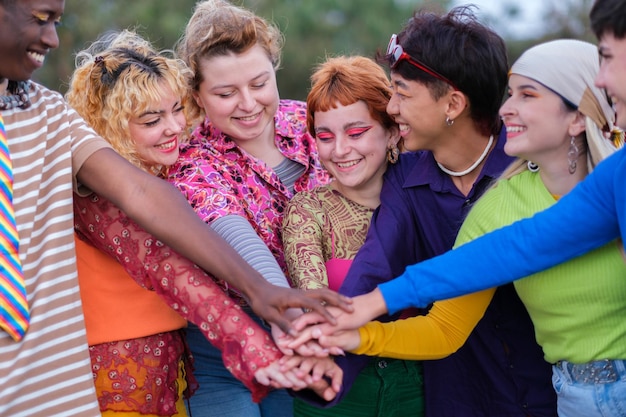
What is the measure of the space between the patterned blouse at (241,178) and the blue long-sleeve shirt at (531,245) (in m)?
0.72

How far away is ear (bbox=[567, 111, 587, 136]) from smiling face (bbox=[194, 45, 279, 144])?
4.23 ft

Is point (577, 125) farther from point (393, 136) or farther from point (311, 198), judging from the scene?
point (311, 198)

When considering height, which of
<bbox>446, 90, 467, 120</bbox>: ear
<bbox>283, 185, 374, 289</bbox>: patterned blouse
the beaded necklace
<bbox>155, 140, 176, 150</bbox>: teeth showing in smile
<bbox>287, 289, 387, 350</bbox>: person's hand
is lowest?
<bbox>287, 289, 387, 350</bbox>: person's hand

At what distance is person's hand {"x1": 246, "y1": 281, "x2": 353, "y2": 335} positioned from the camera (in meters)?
2.77

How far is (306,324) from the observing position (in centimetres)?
285

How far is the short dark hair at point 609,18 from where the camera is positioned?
2441 millimetres

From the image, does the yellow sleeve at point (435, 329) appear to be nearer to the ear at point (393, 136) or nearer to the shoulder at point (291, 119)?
the ear at point (393, 136)

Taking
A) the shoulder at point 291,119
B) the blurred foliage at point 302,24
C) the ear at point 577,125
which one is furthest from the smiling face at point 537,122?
the blurred foliage at point 302,24

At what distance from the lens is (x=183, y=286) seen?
2.80 m

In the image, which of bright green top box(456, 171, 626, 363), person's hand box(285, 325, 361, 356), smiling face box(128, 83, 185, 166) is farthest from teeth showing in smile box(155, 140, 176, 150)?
bright green top box(456, 171, 626, 363)

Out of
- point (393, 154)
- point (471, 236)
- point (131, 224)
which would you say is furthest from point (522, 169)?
point (131, 224)

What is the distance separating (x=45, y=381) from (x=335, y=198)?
1.33 meters

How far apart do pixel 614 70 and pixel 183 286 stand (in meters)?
1.49

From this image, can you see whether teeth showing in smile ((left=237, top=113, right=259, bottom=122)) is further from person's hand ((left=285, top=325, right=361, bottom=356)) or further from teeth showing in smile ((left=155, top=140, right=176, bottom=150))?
person's hand ((left=285, top=325, right=361, bottom=356))
